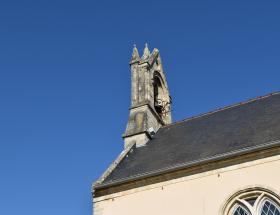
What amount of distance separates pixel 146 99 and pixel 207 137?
4.41 metres

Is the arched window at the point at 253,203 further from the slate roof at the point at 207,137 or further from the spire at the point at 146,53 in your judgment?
the spire at the point at 146,53

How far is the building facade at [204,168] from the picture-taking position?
11.4m

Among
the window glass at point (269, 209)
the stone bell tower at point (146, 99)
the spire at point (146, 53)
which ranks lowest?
the window glass at point (269, 209)

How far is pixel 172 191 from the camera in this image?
1226cm

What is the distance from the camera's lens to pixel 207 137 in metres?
14.6

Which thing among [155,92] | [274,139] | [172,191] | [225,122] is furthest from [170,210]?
[155,92]

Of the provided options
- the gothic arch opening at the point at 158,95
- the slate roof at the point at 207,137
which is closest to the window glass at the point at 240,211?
the slate roof at the point at 207,137

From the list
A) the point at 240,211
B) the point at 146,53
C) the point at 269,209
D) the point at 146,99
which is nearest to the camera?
the point at 269,209

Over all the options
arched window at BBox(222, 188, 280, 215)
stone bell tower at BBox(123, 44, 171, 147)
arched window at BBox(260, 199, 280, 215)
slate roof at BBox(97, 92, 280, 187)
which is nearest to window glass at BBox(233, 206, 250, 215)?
arched window at BBox(222, 188, 280, 215)

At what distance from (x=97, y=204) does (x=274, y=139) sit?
17.4 feet

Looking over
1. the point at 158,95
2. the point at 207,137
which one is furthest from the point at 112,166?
the point at 158,95

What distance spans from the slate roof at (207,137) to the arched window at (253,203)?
130cm

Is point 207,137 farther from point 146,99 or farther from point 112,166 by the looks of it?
point 146,99

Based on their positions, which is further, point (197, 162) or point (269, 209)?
point (197, 162)
